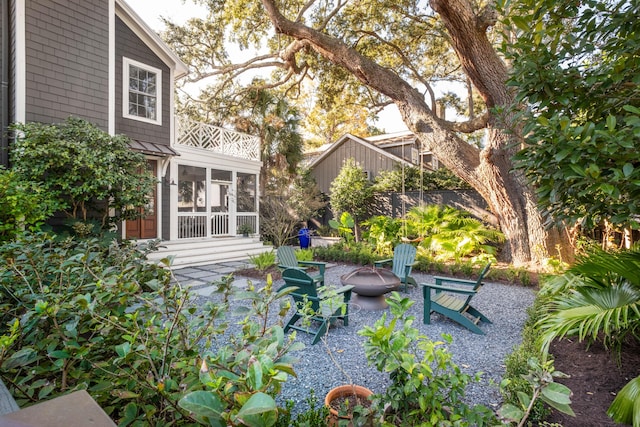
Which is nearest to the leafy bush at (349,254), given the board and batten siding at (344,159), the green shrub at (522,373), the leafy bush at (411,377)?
the green shrub at (522,373)

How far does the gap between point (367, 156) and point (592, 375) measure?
1512cm

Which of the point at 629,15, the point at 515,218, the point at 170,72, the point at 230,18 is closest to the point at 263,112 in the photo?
the point at 230,18

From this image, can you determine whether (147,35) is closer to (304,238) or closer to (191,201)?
(191,201)

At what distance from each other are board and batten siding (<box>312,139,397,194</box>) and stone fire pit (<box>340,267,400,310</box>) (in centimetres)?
1156

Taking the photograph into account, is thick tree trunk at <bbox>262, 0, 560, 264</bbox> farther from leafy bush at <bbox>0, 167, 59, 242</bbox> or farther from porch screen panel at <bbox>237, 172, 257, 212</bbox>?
leafy bush at <bbox>0, 167, 59, 242</bbox>

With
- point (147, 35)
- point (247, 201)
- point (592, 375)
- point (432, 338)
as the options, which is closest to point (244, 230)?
point (247, 201)

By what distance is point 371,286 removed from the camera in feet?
16.6

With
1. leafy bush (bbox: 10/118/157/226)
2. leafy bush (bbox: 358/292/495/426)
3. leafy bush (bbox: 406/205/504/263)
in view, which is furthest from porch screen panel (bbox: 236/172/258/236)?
leafy bush (bbox: 358/292/495/426)

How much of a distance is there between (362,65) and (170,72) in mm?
5766

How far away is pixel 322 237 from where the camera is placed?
15.9m

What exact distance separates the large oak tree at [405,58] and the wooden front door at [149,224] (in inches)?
196

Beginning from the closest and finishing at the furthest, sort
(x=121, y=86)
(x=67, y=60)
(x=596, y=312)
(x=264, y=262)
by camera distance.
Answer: (x=596, y=312) < (x=67, y=60) < (x=264, y=262) < (x=121, y=86)

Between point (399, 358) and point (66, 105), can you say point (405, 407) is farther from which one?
point (66, 105)

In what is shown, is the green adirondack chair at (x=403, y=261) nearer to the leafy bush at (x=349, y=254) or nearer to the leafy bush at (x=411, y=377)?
the leafy bush at (x=349, y=254)
